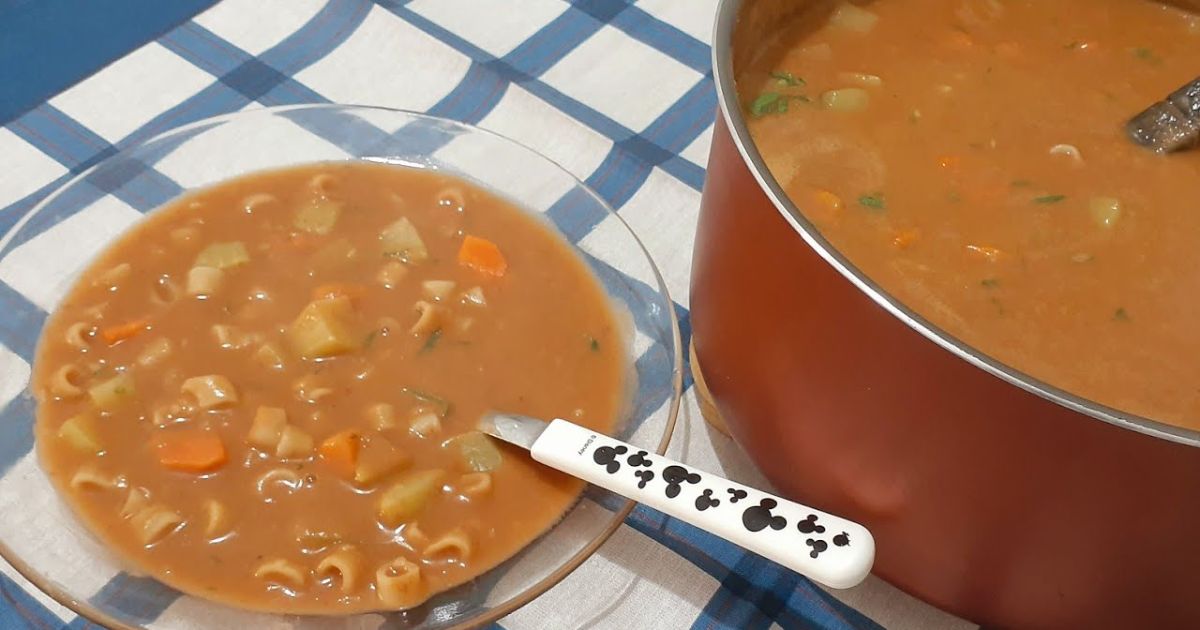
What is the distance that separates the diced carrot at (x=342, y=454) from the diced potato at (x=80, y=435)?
0.26 m

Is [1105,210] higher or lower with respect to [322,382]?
higher

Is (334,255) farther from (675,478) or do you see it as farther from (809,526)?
(809,526)

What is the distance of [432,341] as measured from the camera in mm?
1475

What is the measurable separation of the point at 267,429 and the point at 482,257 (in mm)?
400

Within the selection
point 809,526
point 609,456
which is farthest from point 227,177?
point 809,526

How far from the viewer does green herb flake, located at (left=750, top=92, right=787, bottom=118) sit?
55.6 inches

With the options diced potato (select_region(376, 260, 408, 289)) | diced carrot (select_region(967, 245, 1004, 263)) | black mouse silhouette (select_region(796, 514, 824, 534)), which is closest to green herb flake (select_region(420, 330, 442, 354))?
diced potato (select_region(376, 260, 408, 289))

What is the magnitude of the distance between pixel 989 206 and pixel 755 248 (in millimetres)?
345

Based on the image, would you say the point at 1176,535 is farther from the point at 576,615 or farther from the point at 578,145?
the point at 578,145

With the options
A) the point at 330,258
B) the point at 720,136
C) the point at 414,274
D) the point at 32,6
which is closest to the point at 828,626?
the point at 720,136

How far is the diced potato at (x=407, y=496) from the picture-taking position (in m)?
1.28

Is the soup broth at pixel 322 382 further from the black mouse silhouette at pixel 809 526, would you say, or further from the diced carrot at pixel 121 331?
the black mouse silhouette at pixel 809 526

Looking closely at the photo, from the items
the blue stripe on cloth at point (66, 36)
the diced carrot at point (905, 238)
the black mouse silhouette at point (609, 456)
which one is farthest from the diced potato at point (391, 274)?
the blue stripe on cloth at point (66, 36)

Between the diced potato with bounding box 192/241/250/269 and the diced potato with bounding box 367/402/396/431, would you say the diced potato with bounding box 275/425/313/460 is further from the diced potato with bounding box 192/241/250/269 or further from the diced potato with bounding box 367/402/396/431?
the diced potato with bounding box 192/241/250/269
